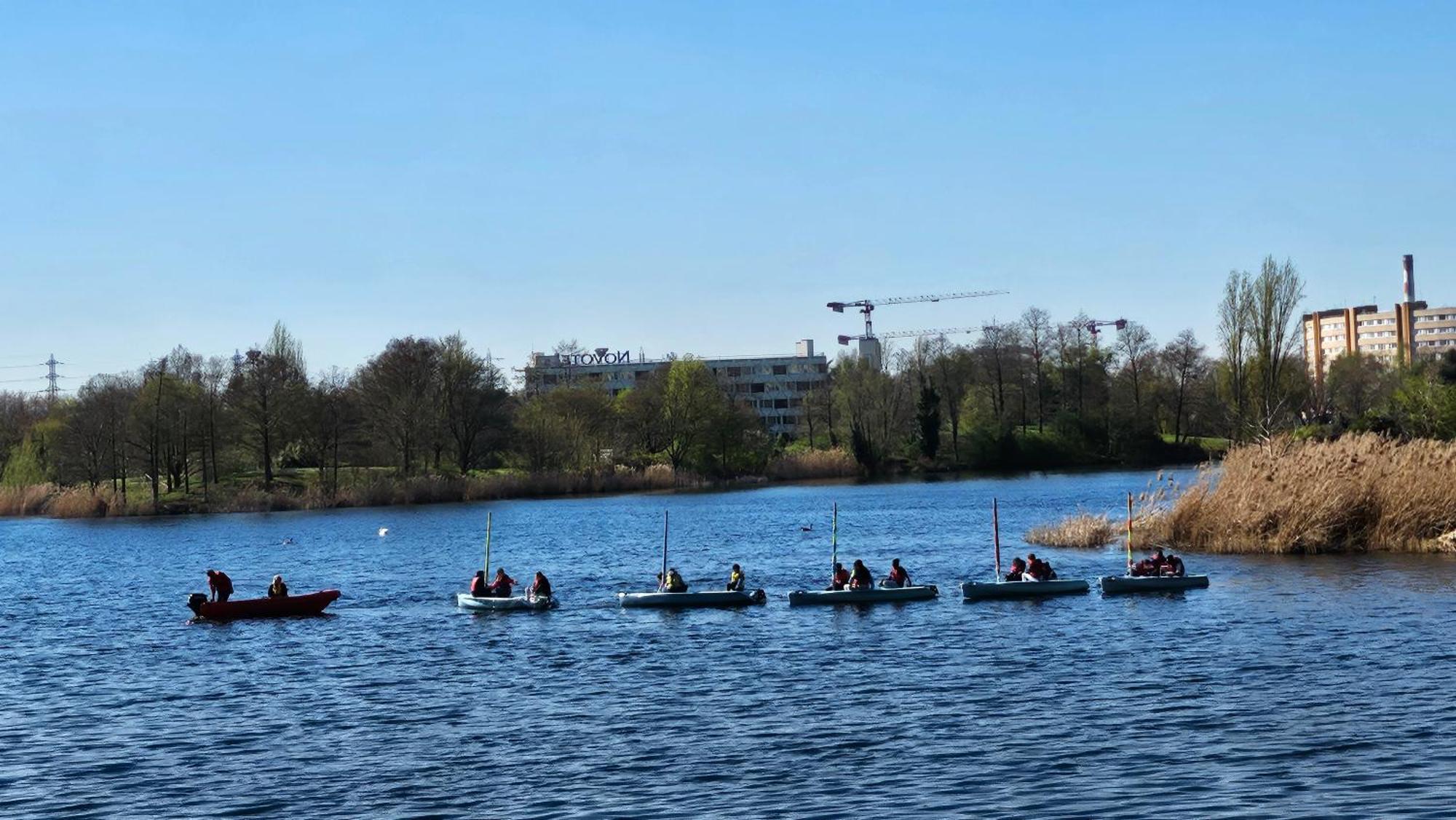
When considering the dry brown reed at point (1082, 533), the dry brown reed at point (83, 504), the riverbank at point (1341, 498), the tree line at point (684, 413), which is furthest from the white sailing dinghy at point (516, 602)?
the dry brown reed at point (83, 504)

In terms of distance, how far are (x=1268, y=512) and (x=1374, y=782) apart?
3253cm

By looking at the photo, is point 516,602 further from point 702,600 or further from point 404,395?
point 404,395

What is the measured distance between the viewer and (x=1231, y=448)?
57.8 m

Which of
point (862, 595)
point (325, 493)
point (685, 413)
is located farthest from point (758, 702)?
point (685, 413)

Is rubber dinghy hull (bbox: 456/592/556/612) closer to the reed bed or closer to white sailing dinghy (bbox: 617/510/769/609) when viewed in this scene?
white sailing dinghy (bbox: 617/510/769/609)

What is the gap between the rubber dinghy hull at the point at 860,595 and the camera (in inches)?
1859

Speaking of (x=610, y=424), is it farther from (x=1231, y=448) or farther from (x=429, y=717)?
(x=429, y=717)

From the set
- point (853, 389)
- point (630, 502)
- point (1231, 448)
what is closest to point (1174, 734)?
point (1231, 448)

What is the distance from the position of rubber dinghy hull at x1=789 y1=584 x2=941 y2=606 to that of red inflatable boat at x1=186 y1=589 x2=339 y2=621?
15.2 metres

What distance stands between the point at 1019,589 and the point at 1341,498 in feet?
43.9

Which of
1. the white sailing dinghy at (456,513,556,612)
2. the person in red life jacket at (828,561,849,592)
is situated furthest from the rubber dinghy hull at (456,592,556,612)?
the person in red life jacket at (828,561,849,592)

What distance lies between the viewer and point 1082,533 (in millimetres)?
63406

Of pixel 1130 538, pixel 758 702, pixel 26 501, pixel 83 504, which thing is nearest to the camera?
pixel 758 702

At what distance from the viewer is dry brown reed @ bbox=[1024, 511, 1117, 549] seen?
63344 millimetres
